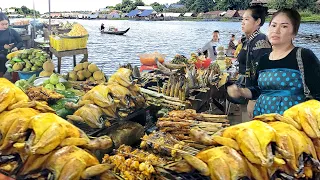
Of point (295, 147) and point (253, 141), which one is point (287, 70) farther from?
point (253, 141)

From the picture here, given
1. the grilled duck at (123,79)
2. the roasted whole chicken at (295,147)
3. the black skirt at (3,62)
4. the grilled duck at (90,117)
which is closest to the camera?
the roasted whole chicken at (295,147)

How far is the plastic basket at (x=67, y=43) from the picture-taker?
6.18 meters

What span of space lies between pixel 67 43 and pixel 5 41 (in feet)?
4.91

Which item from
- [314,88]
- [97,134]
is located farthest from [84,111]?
[314,88]

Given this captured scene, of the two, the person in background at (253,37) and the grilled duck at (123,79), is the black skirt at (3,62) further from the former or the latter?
the person in background at (253,37)

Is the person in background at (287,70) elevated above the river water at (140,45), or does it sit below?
above

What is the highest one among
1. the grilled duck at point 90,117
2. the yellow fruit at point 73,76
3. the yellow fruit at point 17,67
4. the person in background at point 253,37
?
the person in background at point 253,37

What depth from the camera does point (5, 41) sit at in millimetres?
6770

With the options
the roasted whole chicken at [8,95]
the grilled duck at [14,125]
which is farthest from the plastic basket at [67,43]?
the grilled duck at [14,125]

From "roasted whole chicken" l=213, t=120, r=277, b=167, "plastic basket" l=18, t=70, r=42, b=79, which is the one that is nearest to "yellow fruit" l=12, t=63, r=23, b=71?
"plastic basket" l=18, t=70, r=42, b=79

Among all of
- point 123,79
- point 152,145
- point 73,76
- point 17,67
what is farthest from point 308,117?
point 17,67

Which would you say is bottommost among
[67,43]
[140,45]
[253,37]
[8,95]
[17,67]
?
[140,45]

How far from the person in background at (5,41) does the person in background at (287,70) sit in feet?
17.6

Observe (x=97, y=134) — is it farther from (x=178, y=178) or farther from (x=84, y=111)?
(x=178, y=178)
